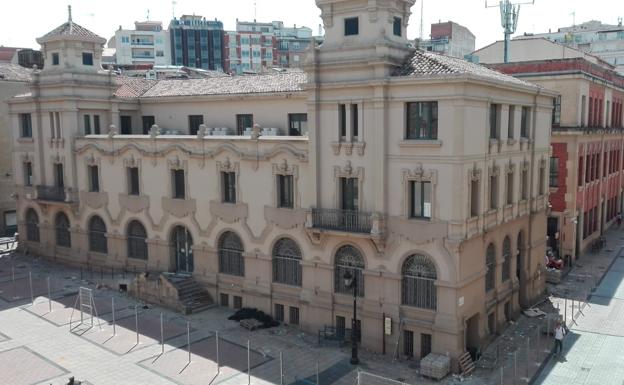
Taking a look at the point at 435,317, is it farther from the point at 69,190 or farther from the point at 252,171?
the point at 69,190

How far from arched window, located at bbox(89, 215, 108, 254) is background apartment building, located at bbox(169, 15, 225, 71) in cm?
7940

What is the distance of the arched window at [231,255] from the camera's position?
34.7m

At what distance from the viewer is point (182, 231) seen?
3731 cm

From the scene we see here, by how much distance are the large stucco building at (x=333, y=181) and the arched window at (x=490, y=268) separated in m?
0.24

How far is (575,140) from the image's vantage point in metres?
43.7

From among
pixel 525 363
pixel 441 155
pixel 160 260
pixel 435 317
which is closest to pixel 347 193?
pixel 441 155

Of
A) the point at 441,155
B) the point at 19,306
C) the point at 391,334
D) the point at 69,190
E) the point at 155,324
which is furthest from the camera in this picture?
the point at 69,190

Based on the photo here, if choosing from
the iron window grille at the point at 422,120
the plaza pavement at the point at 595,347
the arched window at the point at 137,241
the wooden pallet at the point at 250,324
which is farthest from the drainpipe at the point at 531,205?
the arched window at the point at 137,241

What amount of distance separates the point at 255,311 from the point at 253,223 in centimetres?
490

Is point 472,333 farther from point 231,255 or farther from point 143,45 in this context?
point 143,45

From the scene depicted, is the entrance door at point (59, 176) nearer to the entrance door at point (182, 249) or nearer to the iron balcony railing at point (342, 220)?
the entrance door at point (182, 249)

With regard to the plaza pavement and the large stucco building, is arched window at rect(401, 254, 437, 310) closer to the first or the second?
the large stucco building

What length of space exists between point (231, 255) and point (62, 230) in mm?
17078

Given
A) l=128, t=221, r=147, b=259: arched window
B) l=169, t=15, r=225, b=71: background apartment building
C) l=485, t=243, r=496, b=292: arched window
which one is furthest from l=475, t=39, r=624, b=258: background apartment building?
l=169, t=15, r=225, b=71: background apartment building
